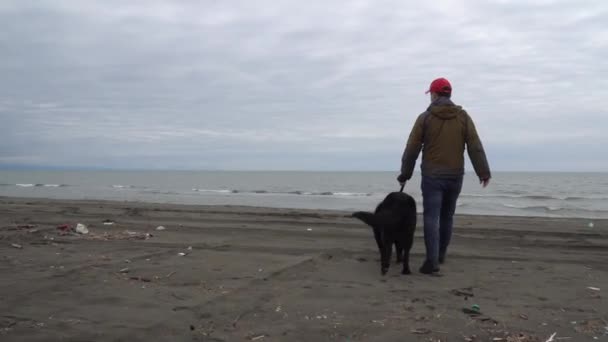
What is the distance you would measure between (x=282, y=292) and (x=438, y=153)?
227 cm

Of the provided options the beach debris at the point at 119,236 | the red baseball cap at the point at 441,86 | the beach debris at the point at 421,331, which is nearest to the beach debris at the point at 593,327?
the beach debris at the point at 421,331

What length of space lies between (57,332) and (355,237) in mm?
5908

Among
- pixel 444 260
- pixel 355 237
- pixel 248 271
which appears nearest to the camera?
pixel 248 271

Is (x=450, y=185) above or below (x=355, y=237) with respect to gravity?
above

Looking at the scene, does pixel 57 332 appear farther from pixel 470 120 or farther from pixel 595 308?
pixel 470 120

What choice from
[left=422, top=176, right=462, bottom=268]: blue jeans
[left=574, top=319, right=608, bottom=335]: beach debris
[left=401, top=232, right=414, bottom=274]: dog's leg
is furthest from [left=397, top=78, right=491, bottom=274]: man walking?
[left=574, top=319, right=608, bottom=335]: beach debris

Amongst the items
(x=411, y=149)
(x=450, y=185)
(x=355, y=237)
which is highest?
(x=411, y=149)

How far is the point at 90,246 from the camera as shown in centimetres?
657

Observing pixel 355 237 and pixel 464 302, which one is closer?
pixel 464 302

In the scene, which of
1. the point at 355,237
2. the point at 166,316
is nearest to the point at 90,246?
the point at 166,316

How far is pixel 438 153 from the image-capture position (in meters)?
5.13

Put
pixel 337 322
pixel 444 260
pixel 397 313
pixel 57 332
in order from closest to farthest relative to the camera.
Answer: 1. pixel 57 332
2. pixel 337 322
3. pixel 397 313
4. pixel 444 260

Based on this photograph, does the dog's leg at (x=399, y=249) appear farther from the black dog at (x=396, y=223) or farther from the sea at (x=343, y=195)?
the sea at (x=343, y=195)

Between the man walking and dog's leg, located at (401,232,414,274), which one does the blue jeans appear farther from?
dog's leg, located at (401,232,414,274)
